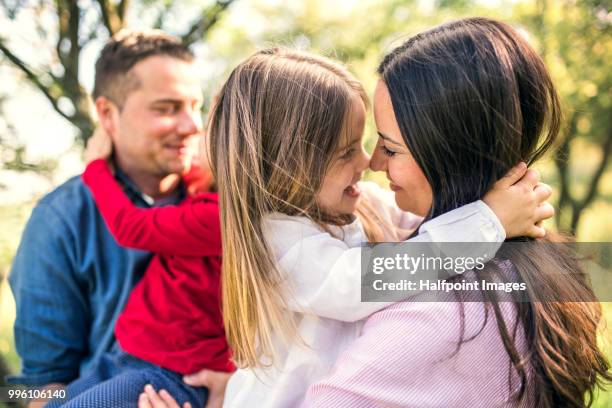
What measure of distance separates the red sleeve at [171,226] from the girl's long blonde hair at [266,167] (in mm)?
241

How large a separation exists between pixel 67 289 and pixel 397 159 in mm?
1514

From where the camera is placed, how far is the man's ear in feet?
8.66

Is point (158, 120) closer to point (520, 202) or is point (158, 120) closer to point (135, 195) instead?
point (135, 195)

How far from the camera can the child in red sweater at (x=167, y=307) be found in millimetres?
2076

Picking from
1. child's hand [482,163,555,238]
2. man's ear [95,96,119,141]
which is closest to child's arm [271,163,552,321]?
child's hand [482,163,555,238]

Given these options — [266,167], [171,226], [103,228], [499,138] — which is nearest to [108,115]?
[103,228]

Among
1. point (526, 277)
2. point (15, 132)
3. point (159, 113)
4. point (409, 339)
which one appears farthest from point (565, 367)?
point (15, 132)

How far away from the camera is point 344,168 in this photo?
6.21ft

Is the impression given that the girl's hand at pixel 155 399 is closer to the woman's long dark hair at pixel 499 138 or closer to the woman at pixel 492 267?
the woman at pixel 492 267

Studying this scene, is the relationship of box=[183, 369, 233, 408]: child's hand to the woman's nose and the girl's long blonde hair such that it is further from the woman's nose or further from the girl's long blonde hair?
the woman's nose

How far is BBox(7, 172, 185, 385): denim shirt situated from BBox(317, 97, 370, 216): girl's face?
939 millimetres

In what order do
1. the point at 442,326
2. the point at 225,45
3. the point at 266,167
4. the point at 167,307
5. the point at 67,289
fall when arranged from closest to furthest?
1. the point at 442,326
2. the point at 266,167
3. the point at 167,307
4. the point at 67,289
5. the point at 225,45

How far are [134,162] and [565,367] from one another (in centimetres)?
185

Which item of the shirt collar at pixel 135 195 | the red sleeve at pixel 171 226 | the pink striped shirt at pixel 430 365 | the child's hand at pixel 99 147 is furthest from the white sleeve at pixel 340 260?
the child's hand at pixel 99 147
